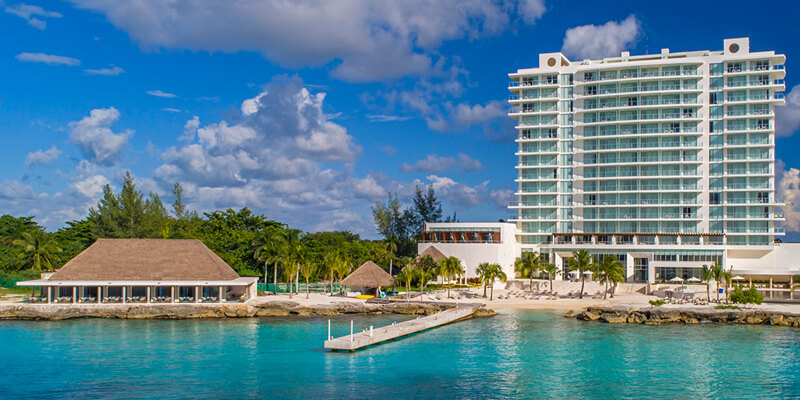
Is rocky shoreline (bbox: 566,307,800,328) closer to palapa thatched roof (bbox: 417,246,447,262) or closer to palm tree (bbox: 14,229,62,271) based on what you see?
palapa thatched roof (bbox: 417,246,447,262)

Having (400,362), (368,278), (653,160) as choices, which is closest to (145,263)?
(368,278)

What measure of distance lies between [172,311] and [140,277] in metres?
4.62

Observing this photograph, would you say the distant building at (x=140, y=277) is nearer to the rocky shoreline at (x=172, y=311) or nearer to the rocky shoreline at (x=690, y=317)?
the rocky shoreline at (x=172, y=311)

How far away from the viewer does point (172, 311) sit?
188 ft

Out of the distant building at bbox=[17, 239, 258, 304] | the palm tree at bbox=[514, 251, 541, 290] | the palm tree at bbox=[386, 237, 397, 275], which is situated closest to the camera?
the distant building at bbox=[17, 239, 258, 304]

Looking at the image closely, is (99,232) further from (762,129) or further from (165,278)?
(762,129)

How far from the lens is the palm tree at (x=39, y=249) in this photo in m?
73.5

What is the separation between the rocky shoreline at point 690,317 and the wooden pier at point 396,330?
1048 cm

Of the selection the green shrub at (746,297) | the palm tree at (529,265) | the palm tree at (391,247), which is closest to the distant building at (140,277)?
the palm tree at (391,247)

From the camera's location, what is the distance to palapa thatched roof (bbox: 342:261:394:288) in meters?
68.1

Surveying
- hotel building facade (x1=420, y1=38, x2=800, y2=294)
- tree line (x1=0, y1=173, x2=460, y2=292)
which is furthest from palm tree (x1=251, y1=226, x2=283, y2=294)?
hotel building facade (x1=420, y1=38, x2=800, y2=294)

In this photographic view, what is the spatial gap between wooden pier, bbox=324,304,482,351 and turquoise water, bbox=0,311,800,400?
96 cm

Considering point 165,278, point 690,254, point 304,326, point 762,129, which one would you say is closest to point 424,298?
point 304,326

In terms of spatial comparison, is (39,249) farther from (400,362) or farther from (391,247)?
(400,362)
